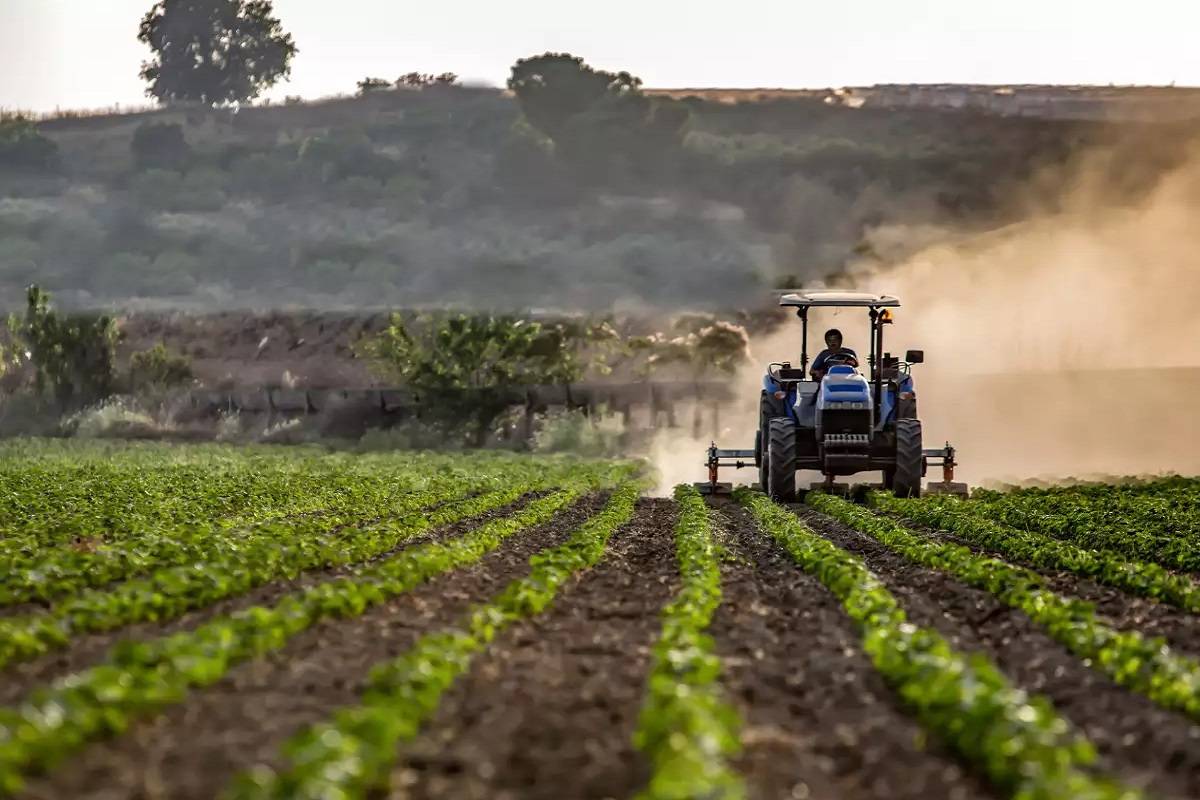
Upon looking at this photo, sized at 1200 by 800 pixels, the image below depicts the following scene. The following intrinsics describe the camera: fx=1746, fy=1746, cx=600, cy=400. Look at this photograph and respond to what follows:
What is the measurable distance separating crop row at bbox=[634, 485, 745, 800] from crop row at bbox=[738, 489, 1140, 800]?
1.28m

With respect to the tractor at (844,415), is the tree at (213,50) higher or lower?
higher

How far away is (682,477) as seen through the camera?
50344mm

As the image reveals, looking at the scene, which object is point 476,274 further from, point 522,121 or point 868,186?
point 868,186

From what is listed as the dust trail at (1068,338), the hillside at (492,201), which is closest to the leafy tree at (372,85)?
the hillside at (492,201)

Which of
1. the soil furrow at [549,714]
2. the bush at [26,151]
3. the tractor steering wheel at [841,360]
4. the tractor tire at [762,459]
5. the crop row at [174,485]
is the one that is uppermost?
the bush at [26,151]

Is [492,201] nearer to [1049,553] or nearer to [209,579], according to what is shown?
[1049,553]

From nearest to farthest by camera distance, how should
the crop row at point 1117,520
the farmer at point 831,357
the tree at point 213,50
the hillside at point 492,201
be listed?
the crop row at point 1117,520 < the farmer at point 831,357 < the hillside at point 492,201 < the tree at point 213,50

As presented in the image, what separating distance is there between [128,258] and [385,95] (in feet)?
128

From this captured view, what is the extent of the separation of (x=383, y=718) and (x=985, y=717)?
11.3 feet

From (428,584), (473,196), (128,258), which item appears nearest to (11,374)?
(128,258)

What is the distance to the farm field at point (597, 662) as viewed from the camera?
9.16 m

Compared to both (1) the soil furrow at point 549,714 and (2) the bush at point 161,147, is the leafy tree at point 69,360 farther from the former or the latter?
(1) the soil furrow at point 549,714

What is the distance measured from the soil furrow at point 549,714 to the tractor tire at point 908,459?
51.4 ft

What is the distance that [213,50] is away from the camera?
140375 millimetres
